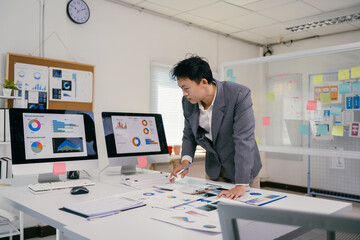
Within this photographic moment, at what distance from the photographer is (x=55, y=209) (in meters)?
1.24

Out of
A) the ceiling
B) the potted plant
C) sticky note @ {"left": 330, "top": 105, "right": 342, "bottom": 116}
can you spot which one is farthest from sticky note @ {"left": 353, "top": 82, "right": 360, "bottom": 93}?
the potted plant

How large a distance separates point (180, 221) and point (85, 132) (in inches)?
39.9

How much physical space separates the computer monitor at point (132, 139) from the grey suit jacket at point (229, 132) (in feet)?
1.01

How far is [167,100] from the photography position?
14.3 feet

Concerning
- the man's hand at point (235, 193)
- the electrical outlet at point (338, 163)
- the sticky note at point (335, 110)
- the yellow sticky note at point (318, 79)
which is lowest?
the electrical outlet at point (338, 163)

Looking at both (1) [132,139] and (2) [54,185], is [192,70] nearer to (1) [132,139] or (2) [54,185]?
(1) [132,139]

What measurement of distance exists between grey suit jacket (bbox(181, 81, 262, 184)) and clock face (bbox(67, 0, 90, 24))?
6.79ft

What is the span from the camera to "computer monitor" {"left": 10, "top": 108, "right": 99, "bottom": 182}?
1.60m

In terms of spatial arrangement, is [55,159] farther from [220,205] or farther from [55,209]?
[220,205]

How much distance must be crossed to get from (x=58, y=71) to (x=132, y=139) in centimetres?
159

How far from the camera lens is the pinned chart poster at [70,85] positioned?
3.14 meters

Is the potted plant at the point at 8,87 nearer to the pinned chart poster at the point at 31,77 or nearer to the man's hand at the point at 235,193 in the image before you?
the pinned chart poster at the point at 31,77

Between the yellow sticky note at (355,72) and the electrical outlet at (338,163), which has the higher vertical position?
the yellow sticky note at (355,72)

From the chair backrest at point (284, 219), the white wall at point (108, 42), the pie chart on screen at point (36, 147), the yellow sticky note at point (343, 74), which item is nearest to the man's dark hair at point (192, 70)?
the pie chart on screen at point (36, 147)
